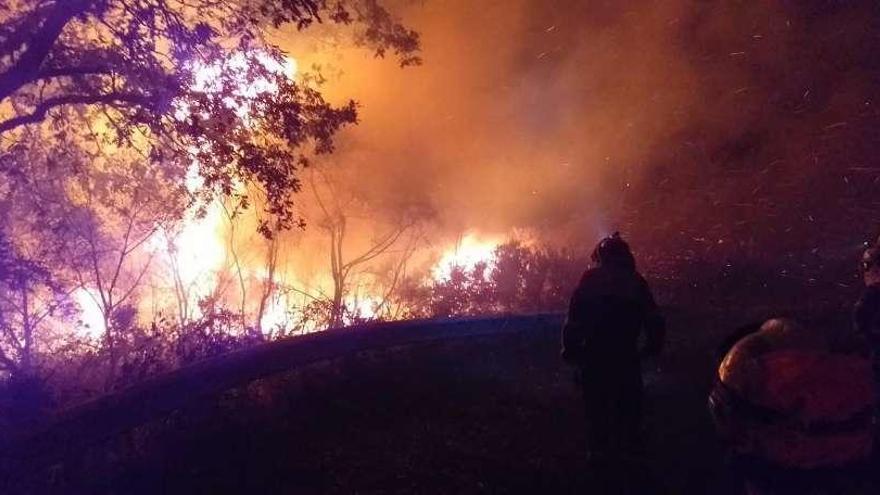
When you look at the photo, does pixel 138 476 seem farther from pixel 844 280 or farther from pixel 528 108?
pixel 528 108

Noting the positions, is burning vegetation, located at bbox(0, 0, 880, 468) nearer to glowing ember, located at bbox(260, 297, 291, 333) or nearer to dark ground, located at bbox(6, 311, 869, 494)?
glowing ember, located at bbox(260, 297, 291, 333)

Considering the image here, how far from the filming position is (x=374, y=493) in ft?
15.1

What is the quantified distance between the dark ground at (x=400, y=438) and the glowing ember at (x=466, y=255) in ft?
28.5

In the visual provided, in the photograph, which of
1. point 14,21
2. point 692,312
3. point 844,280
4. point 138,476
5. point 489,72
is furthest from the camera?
point 489,72

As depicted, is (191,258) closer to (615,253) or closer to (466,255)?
(466,255)

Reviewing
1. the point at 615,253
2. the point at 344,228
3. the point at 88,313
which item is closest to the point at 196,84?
the point at 615,253

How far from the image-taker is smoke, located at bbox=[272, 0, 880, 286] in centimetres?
1508

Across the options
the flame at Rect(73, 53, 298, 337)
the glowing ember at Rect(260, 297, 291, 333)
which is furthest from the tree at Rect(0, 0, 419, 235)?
the glowing ember at Rect(260, 297, 291, 333)

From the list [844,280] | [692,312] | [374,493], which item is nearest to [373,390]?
[374,493]

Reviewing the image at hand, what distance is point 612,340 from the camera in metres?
4.40

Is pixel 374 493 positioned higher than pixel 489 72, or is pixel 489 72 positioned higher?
pixel 489 72

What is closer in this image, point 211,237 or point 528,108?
point 211,237

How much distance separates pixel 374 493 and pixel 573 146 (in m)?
16.5

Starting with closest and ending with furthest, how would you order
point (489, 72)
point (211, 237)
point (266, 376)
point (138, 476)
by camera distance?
point (138, 476), point (266, 376), point (211, 237), point (489, 72)
